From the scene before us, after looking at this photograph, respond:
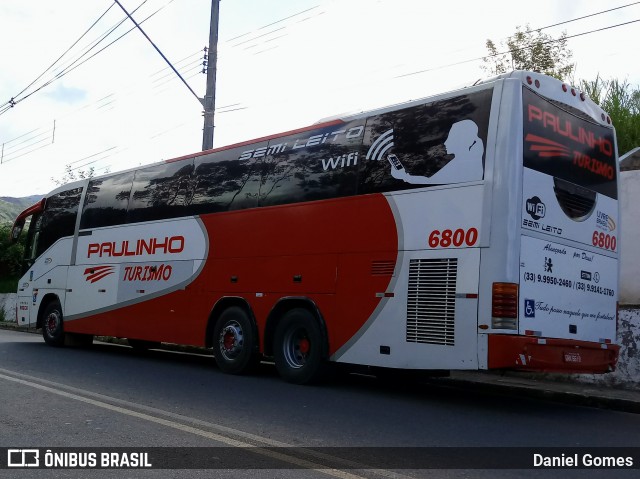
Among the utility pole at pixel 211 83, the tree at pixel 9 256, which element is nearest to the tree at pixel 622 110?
the utility pole at pixel 211 83

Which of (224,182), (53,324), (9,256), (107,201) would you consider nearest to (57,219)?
(107,201)

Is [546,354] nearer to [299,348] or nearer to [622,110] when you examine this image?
[299,348]

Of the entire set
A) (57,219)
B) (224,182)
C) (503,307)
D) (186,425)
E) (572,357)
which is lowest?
(186,425)

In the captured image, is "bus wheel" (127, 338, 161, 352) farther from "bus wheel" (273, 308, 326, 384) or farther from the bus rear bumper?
the bus rear bumper

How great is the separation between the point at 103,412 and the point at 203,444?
189cm

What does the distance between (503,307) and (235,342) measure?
4913 mm

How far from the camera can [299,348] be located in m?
10.6

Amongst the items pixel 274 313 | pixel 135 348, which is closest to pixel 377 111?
pixel 274 313

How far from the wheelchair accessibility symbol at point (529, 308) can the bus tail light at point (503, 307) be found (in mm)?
216

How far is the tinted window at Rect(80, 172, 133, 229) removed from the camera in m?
14.7

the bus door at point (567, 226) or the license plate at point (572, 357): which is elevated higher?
the bus door at point (567, 226)

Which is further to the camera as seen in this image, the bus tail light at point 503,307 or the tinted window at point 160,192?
the tinted window at point 160,192

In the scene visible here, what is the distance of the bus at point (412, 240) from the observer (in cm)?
825

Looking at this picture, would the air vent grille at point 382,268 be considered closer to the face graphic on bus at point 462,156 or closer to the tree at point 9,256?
the face graphic on bus at point 462,156
